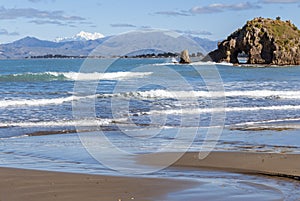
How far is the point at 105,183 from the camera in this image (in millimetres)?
8438

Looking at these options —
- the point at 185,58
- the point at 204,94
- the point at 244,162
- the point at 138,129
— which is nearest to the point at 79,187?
the point at 244,162

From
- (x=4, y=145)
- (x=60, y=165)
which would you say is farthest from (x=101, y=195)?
(x=4, y=145)

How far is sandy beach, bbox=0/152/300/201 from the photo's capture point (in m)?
7.65

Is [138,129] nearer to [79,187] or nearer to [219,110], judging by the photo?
[219,110]

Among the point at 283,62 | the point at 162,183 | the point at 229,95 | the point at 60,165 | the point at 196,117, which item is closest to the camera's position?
the point at 162,183

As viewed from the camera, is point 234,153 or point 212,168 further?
point 234,153

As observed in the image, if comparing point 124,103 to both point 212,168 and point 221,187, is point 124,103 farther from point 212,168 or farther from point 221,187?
point 221,187

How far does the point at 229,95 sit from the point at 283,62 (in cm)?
7459

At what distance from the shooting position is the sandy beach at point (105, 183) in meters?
7.65

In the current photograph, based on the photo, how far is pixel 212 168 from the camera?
10141mm

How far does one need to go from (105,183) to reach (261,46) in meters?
98.3

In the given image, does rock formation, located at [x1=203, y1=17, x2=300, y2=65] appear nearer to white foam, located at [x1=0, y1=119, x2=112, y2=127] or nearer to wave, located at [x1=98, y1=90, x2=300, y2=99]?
wave, located at [x1=98, y1=90, x2=300, y2=99]

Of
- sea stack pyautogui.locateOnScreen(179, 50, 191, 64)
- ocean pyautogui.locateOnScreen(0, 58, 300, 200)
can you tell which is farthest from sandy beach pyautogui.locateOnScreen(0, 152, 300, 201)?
sea stack pyautogui.locateOnScreen(179, 50, 191, 64)

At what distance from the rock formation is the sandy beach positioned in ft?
306
